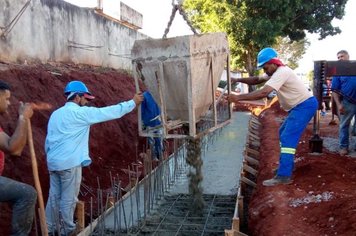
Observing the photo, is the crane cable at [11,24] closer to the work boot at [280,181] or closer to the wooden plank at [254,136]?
the work boot at [280,181]

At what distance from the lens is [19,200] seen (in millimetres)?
3113

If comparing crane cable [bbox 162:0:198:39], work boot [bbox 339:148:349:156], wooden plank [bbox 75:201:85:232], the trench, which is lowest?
the trench

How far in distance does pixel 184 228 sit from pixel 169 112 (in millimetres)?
1296

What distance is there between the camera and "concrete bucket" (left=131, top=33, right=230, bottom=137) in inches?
158

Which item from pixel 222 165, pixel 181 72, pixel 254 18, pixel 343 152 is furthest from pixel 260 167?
pixel 254 18

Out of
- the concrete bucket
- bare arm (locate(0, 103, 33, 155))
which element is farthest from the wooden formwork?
bare arm (locate(0, 103, 33, 155))

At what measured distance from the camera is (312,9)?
18.0m

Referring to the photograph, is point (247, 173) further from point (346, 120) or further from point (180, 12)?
point (180, 12)

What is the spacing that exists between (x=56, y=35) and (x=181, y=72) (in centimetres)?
505

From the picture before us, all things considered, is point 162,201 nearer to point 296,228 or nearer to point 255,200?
point 255,200

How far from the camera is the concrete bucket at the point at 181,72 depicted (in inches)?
158

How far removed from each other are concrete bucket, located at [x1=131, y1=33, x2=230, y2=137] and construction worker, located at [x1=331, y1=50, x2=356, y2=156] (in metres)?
2.53

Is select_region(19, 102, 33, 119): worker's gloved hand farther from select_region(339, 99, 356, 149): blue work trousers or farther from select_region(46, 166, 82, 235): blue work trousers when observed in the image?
select_region(339, 99, 356, 149): blue work trousers

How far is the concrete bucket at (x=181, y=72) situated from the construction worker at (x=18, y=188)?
1471mm
